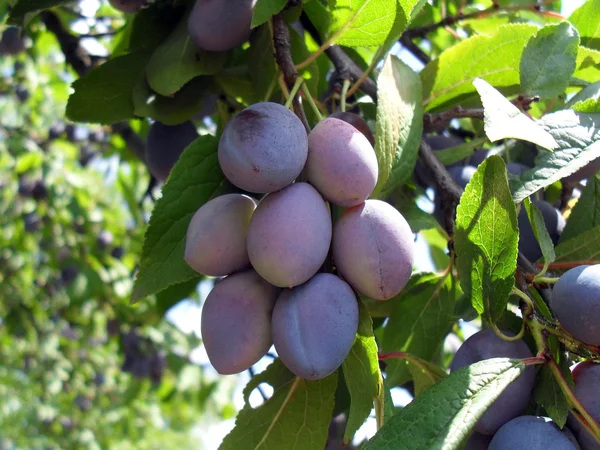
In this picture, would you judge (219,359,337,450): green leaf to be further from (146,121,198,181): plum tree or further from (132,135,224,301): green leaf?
(146,121,198,181): plum tree

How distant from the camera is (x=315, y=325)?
0.68 metres

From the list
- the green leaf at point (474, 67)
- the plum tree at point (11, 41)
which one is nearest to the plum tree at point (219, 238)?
the green leaf at point (474, 67)

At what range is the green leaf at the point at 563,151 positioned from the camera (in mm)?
802

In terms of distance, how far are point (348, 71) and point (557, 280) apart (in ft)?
1.51

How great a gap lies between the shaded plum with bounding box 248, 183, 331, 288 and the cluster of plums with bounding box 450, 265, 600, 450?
0.26 meters

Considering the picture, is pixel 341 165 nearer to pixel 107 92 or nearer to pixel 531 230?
pixel 531 230

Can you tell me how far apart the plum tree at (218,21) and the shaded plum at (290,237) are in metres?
0.39

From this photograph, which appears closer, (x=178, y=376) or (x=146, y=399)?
(x=178, y=376)

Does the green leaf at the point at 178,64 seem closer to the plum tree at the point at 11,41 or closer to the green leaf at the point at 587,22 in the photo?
the green leaf at the point at 587,22

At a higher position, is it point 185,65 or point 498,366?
point 185,65

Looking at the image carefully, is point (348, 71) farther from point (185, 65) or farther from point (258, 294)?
point (258, 294)

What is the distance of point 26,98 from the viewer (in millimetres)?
3578

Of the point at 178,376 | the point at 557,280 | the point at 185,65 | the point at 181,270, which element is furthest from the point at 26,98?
the point at 557,280

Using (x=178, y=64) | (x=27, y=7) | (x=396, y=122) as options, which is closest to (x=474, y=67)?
(x=396, y=122)
